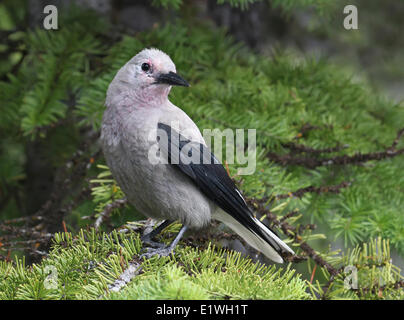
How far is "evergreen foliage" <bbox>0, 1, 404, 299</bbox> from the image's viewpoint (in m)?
1.79

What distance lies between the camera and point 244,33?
4160 mm

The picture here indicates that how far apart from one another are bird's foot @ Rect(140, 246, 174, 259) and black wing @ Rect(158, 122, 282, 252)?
0.38 metres

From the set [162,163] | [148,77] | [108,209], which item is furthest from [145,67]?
[108,209]

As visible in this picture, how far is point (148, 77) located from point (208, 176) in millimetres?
601

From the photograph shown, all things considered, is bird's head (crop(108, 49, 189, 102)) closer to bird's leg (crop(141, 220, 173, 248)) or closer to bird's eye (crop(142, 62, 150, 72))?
bird's eye (crop(142, 62, 150, 72))

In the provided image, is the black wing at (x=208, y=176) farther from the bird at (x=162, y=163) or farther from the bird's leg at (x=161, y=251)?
the bird's leg at (x=161, y=251)

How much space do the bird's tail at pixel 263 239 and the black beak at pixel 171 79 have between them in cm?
71

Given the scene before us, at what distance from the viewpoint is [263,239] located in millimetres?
2311

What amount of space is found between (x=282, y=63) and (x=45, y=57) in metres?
1.74

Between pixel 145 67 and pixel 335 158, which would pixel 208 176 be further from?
pixel 335 158

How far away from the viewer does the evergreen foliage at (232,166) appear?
1792 millimetres

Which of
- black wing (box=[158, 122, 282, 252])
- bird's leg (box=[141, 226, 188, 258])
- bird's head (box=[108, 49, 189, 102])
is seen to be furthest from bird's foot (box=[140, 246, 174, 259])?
bird's head (box=[108, 49, 189, 102])

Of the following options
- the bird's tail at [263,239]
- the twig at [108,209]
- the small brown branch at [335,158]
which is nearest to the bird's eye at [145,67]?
the twig at [108,209]
